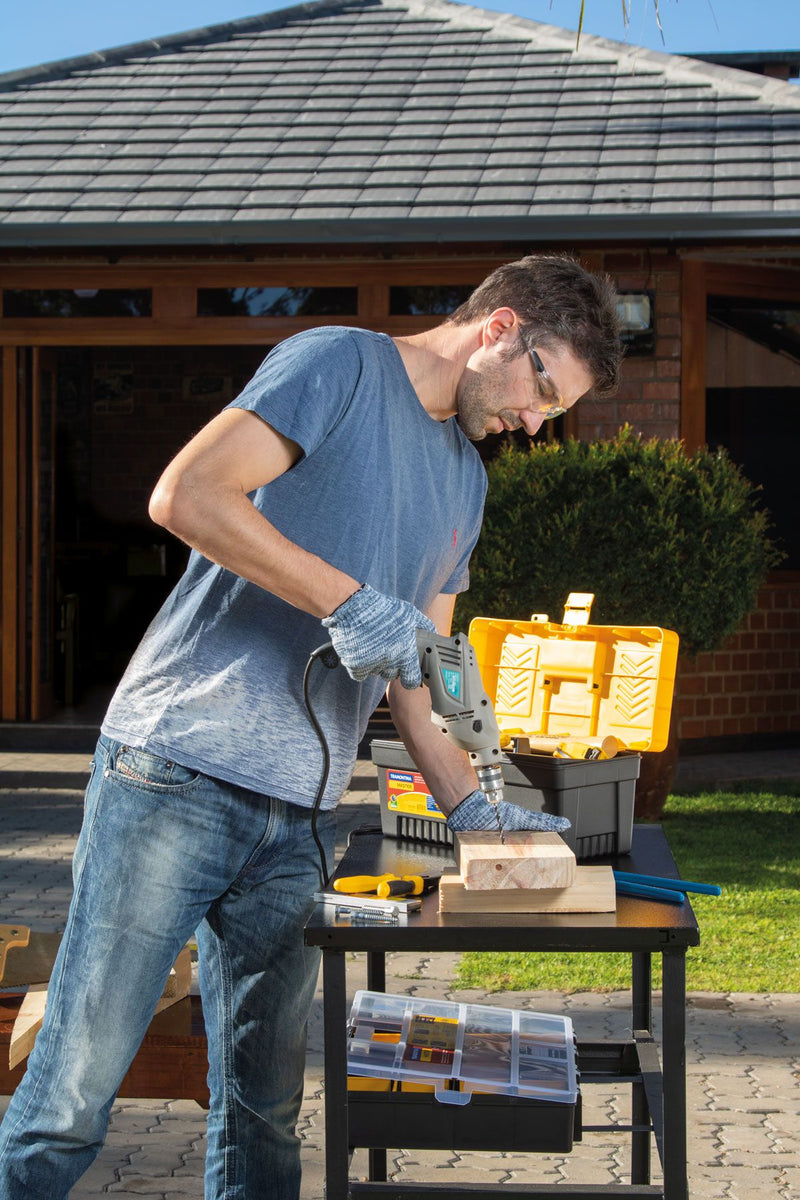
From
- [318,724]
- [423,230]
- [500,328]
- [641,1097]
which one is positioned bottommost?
[641,1097]

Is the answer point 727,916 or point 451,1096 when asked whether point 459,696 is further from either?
point 727,916

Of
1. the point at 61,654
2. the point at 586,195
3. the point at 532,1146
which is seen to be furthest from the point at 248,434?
the point at 61,654

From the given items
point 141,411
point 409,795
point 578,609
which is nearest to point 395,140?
point 141,411

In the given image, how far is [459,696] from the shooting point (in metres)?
2.50

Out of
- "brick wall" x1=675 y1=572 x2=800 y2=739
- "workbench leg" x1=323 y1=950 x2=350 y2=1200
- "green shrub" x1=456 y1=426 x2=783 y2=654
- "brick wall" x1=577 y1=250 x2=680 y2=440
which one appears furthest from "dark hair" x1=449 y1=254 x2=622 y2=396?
"brick wall" x1=675 y1=572 x2=800 y2=739

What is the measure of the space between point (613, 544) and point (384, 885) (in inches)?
217

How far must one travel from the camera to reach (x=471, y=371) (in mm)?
2703

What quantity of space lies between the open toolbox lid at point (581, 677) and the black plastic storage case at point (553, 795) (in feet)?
1.93

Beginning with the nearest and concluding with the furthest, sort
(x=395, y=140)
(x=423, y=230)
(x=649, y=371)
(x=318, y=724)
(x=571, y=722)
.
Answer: (x=318, y=724)
(x=571, y=722)
(x=423, y=230)
(x=649, y=371)
(x=395, y=140)

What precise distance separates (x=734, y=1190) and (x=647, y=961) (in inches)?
25.9

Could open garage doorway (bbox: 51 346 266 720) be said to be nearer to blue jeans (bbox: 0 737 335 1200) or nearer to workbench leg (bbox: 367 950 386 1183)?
workbench leg (bbox: 367 950 386 1183)

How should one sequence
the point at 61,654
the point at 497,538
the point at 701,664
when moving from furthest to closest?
the point at 61,654 → the point at 701,664 → the point at 497,538

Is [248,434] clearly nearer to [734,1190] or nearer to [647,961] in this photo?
[647,961]

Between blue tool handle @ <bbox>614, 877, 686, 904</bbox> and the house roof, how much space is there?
23.5 feet
